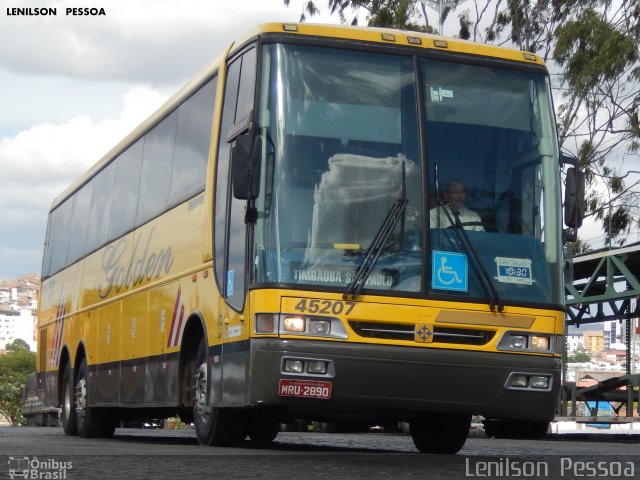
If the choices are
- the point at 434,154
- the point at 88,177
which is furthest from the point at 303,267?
the point at 88,177

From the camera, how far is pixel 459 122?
36.0ft

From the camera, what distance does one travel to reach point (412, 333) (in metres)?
10.4

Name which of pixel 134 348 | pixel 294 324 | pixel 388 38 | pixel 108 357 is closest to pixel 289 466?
pixel 294 324

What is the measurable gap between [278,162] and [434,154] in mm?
1214

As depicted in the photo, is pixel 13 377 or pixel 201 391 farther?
pixel 13 377

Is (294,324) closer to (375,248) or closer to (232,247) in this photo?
(375,248)

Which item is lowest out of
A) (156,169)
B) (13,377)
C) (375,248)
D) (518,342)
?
(518,342)

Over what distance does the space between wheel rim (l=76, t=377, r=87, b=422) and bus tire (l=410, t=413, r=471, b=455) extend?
6.26m

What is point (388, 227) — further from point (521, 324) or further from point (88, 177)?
point (88, 177)

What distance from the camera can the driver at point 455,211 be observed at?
419 inches

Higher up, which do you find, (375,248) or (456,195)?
(456,195)

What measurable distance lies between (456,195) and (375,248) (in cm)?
84

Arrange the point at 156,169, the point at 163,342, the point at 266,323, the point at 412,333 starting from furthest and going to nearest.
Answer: the point at 156,169, the point at 163,342, the point at 412,333, the point at 266,323

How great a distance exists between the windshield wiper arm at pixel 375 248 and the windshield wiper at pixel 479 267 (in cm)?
38
